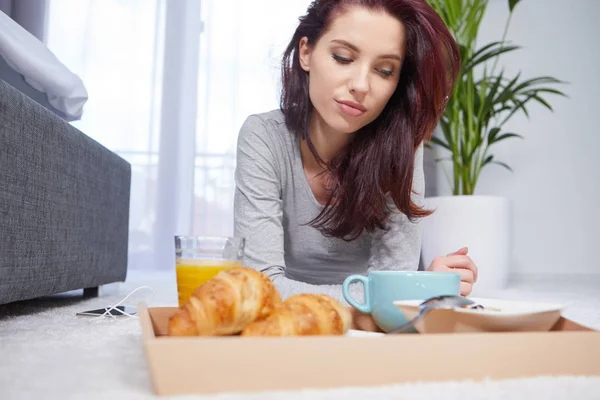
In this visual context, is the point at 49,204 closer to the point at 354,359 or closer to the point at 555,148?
the point at 354,359

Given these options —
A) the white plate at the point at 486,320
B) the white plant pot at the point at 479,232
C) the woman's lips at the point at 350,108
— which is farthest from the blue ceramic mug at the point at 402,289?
the white plant pot at the point at 479,232

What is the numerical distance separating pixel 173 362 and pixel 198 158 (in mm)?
2817

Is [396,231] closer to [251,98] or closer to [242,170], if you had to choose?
[242,170]

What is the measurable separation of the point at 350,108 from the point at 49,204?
0.65 m

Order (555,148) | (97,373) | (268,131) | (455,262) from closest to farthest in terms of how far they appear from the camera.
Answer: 1. (97,373)
2. (455,262)
3. (268,131)
4. (555,148)

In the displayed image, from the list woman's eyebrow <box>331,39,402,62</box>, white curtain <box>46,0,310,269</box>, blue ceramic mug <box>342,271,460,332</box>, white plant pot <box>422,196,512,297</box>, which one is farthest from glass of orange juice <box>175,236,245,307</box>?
white curtain <box>46,0,310,269</box>

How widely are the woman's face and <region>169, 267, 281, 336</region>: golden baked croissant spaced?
59 centimetres

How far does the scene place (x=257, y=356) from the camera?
0.47m

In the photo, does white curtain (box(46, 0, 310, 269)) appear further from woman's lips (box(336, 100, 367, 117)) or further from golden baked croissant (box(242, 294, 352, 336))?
golden baked croissant (box(242, 294, 352, 336))

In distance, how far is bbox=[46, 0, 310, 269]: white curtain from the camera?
10.2ft

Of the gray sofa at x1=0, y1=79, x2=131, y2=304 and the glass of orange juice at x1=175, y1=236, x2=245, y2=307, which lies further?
the gray sofa at x1=0, y1=79, x2=131, y2=304

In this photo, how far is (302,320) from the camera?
54cm

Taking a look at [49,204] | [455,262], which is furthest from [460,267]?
[49,204]

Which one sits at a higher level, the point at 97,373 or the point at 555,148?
the point at 555,148
